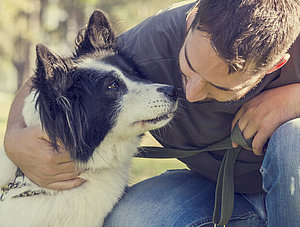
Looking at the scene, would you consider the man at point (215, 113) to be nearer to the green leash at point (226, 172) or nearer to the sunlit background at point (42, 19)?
the green leash at point (226, 172)

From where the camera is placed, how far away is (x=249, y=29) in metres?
1.68

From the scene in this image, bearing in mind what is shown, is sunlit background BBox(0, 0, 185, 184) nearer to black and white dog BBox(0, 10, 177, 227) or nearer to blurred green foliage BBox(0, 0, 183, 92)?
blurred green foliage BBox(0, 0, 183, 92)

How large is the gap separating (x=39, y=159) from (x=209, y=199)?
1058 mm

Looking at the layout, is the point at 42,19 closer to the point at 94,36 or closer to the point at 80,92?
the point at 94,36

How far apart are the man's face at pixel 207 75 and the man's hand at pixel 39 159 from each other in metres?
0.80

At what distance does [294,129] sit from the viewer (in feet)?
5.91

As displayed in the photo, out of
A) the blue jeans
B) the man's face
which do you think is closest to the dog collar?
the blue jeans

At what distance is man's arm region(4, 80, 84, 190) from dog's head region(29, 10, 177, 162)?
0.07 m

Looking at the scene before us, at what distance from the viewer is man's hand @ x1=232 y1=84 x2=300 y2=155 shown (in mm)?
1938

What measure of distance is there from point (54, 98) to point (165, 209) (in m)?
0.91

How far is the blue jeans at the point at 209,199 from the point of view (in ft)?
5.81

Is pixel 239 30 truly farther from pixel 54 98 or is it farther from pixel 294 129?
pixel 54 98

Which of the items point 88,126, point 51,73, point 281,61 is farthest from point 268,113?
point 51,73

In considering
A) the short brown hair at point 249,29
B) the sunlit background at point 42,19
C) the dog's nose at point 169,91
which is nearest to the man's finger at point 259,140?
the short brown hair at point 249,29
